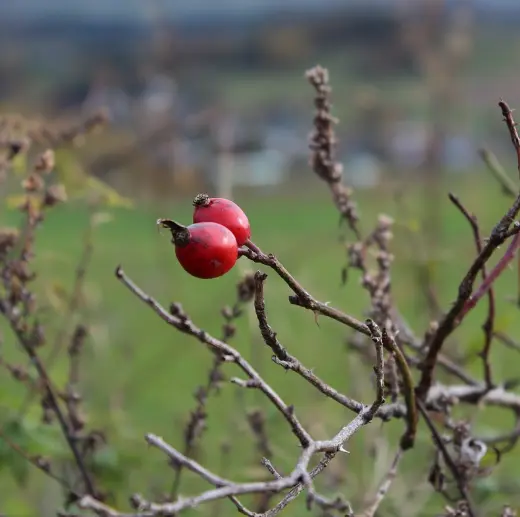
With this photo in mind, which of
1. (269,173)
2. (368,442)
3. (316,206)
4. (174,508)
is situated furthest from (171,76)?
(269,173)

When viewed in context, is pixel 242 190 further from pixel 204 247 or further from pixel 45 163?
pixel 204 247

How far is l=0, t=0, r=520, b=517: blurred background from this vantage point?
5.99 feet

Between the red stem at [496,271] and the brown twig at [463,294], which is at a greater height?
Result: the red stem at [496,271]

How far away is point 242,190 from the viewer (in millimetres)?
11562

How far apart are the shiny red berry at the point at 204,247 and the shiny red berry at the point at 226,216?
3 centimetres

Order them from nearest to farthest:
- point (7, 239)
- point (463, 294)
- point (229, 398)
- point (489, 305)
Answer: point (463, 294) < point (489, 305) < point (7, 239) < point (229, 398)

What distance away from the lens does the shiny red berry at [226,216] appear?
2.47ft

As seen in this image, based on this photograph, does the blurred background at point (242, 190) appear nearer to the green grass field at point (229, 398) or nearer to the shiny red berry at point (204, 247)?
the green grass field at point (229, 398)

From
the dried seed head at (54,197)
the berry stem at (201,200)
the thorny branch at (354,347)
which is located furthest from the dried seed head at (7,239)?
the berry stem at (201,200)

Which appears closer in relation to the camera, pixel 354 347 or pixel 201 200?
pixel 201 200

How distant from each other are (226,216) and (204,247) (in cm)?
6

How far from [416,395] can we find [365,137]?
1695cm

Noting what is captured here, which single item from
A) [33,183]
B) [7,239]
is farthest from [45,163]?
[7,239]

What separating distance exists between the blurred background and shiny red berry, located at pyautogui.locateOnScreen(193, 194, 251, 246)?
169 mm
